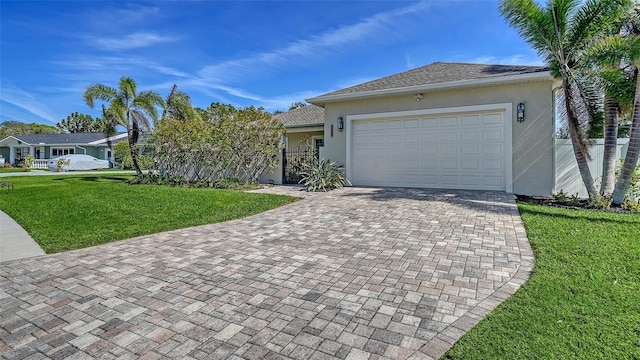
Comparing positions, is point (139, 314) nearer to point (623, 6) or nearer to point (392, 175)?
point (392, 175)

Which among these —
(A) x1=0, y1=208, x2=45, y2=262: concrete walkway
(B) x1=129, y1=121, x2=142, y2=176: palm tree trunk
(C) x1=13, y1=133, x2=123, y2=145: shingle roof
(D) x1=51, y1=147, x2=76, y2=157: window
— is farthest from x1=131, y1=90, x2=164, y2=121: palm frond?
(D) x1=51, y1=147, x2=76, y2=157: window

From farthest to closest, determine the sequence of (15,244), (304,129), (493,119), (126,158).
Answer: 1. (126,158)
2. (304,129)
3. (493,119)
4. (15,244)

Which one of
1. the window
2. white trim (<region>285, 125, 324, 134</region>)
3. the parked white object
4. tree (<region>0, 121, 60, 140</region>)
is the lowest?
the parked white object

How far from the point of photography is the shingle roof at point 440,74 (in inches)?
397

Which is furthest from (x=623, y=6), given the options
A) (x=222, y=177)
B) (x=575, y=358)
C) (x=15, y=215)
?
(x=15, y=215)

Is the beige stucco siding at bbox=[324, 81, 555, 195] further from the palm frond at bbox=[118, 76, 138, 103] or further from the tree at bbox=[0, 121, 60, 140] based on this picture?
the tree at bbox=[0, 121, 60, 140]

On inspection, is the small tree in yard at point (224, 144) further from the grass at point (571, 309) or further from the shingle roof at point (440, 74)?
the grass at point (571, 309)

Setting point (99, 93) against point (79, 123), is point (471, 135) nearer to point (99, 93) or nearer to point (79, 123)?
point (99, 93)

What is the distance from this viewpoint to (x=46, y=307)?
10.1ft

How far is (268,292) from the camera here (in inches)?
132

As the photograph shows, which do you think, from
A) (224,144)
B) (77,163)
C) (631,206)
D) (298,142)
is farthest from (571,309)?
(77,163)

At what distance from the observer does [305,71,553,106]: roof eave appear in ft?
30.6

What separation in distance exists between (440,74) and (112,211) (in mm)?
11120

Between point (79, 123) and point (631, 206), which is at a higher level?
point (79, 123)
